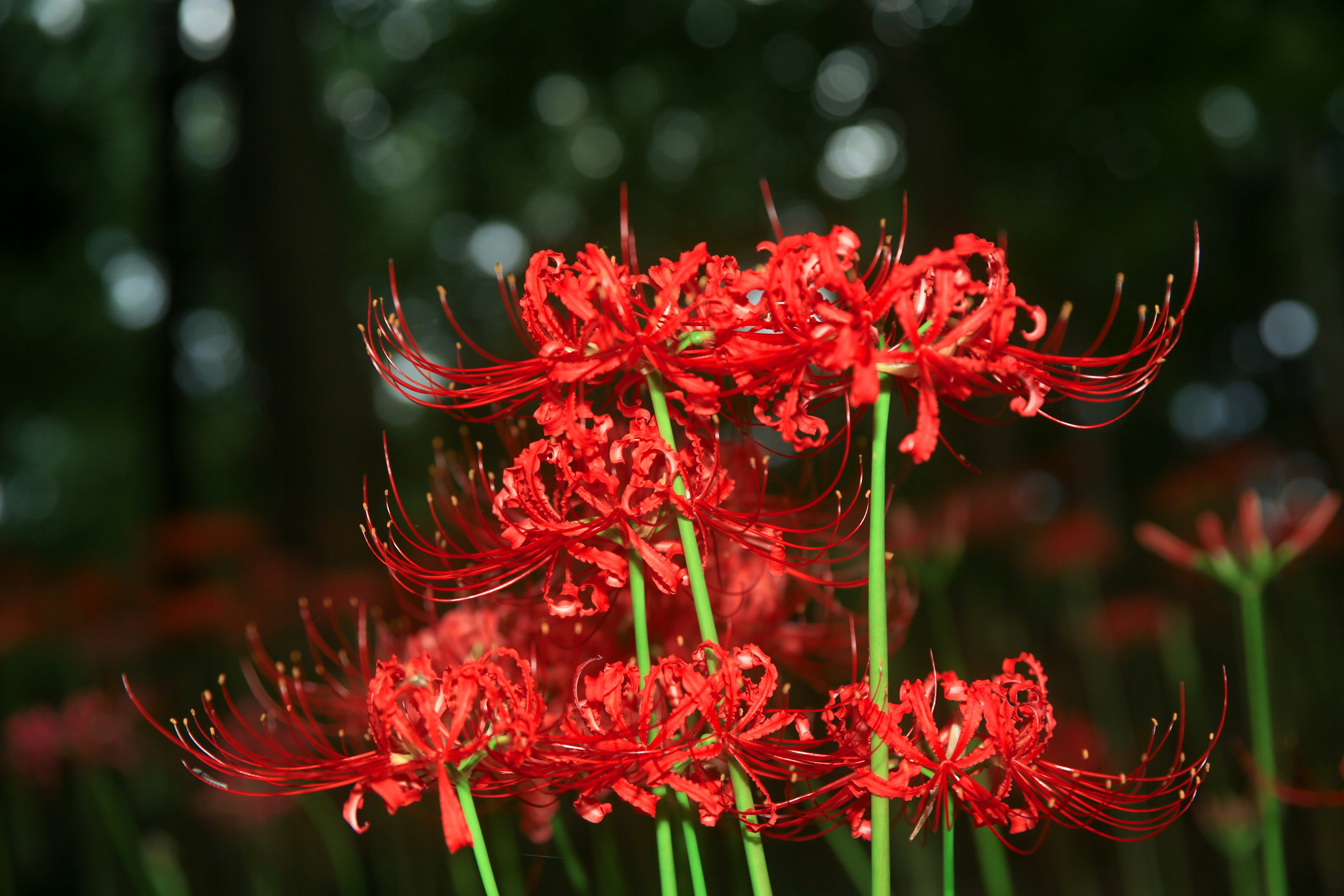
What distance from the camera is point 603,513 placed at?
101 cm

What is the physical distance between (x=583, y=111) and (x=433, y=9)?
1.80 m

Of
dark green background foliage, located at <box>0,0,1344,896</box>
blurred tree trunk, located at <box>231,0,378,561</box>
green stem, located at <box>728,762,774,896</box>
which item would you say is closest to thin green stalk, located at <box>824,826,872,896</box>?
dark green background foliage, located at <box>0,0,1344,896</box>

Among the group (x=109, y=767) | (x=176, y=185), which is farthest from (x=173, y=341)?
(x=109, y=767)

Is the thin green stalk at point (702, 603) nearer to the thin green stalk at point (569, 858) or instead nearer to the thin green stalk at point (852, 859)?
the thin green stalk at point (569, 858)

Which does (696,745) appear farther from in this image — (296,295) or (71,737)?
(296,295)

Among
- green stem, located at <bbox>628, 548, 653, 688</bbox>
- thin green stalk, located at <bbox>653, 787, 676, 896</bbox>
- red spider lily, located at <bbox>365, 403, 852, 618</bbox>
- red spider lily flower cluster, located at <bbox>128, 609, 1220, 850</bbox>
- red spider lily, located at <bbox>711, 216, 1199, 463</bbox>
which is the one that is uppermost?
red spider lily, located at <bbox>711, 216, 1199, 463</bbox>

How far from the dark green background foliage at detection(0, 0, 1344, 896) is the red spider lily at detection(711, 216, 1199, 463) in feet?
1.47

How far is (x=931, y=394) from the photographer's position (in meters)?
0.93

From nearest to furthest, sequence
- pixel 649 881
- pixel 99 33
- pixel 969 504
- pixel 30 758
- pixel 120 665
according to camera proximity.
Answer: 1. pixel 649 881
2. pixel 30 758
3. pixel 969 504
4. pixel 120 665
5. pixel 99 33

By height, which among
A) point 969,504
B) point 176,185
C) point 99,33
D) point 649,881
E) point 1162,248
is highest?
point 99,33

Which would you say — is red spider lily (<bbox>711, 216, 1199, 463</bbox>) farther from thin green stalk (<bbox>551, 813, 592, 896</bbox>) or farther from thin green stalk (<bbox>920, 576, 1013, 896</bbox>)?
thin green stalk (<bbox>551, 813, 592, 896</bbox>)

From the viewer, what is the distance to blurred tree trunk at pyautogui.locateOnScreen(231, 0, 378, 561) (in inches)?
203

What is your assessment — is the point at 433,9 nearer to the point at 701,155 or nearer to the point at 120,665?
the point at 701,155

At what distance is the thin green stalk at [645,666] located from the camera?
992 mm
